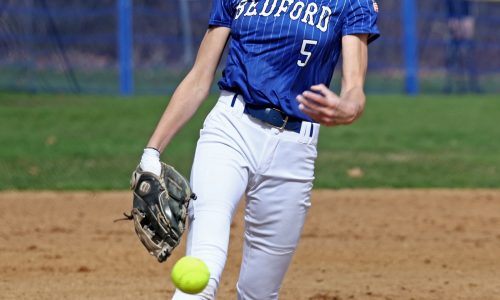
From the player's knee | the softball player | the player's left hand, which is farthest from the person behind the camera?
the player's knee

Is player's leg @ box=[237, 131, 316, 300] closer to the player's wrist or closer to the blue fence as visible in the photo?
the player's wrist

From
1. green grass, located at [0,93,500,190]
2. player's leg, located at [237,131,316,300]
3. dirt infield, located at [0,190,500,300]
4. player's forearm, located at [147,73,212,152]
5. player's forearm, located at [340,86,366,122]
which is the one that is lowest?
green grass, located at [0,93,500,190]

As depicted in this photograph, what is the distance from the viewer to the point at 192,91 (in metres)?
4.18

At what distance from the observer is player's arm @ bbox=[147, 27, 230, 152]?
161 inches

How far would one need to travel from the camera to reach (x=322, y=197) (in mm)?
10086

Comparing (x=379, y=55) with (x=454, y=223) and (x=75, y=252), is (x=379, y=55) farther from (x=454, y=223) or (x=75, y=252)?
(x=75, y=252)

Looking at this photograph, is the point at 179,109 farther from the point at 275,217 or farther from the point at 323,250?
the point at 323,250

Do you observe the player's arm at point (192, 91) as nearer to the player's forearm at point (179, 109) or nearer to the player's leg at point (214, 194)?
the player's forearm at point (179, 109)

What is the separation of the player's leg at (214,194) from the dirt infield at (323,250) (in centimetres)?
212

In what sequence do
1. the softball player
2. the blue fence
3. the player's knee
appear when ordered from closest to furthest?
the softball player, the player's knee, the blue fence

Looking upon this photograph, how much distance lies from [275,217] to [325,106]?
71cm

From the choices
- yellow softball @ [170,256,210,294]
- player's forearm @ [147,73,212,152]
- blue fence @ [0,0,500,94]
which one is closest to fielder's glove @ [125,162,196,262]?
player's forearm @ [147,73,212,152]

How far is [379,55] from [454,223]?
501 inches

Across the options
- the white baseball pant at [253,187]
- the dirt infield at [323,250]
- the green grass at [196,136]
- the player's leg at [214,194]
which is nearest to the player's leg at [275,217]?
the white baseball pant at [253,187]
